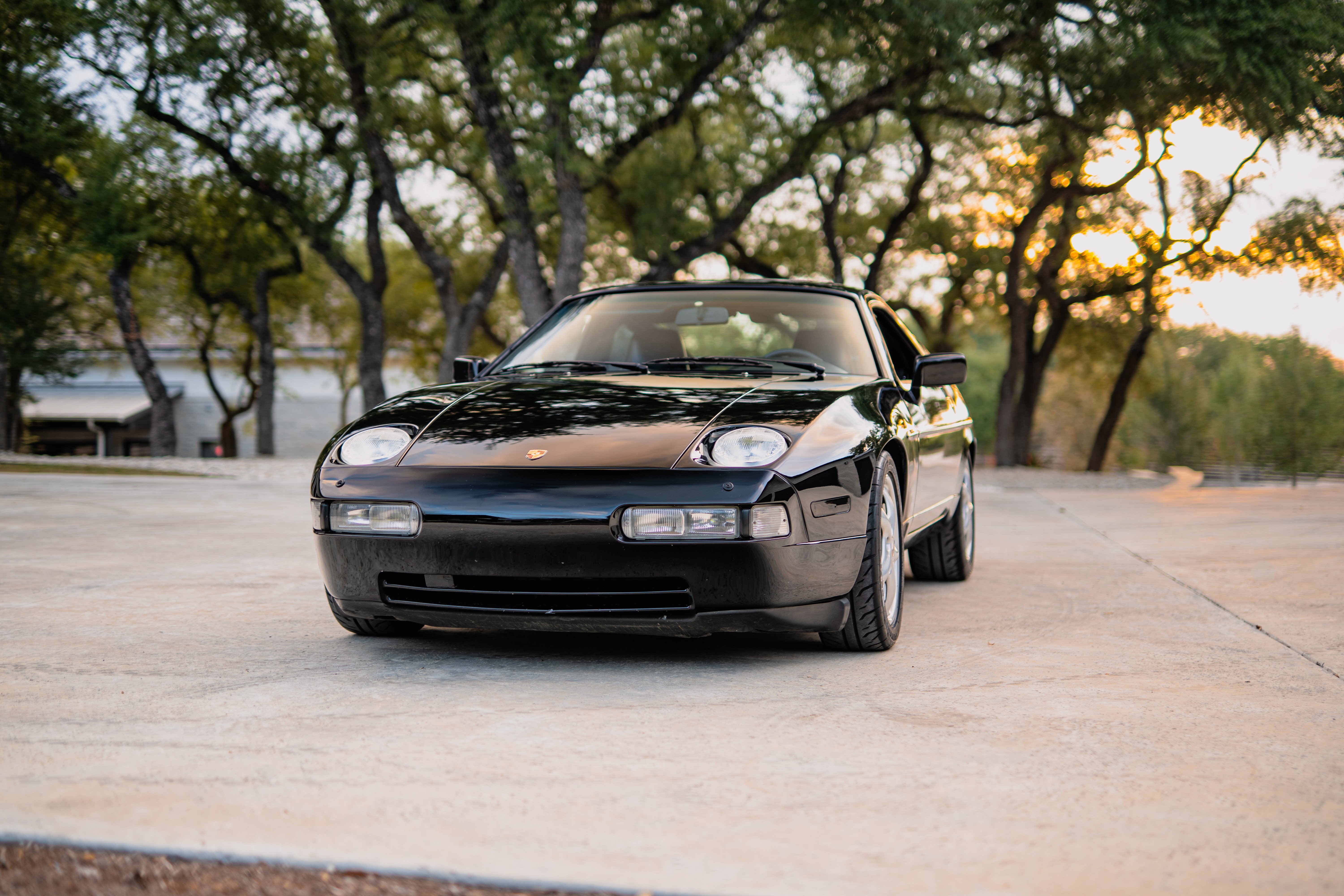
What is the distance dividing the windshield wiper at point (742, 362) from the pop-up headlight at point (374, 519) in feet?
4.78

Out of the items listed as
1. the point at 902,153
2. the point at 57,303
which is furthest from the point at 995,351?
the point at 57,303

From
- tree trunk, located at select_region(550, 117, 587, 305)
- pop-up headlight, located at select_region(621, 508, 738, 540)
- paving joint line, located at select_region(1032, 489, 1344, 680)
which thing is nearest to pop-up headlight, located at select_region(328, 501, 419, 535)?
pop-up headlight, located at select_region(621, 508, 738, 540)

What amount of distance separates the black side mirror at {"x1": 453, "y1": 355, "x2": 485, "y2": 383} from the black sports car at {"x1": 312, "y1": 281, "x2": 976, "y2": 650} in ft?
1.60

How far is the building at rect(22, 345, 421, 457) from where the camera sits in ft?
133

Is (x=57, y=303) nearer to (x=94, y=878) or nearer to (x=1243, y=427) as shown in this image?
(x=1243, y=427)

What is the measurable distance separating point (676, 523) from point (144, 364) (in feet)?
77.3

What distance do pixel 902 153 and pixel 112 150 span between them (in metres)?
15.0

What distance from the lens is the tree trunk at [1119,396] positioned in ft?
78.5

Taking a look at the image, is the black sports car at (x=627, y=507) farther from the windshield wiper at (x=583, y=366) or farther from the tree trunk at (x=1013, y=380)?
the tree trunk at (x=1013, y=380)

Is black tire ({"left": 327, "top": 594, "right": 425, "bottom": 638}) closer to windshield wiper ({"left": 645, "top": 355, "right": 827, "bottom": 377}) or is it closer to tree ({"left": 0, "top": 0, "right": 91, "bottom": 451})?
windshield wiper ({"left": 645, "top": 355, "right": 827, "bottom": 377})

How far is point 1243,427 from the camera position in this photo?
20.7 meters

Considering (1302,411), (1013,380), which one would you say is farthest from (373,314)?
A: (1302,411)

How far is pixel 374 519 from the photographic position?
3.97 metres

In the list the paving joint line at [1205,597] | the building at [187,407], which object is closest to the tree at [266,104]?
the paving joint line at [1205,597]
